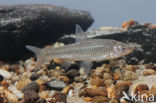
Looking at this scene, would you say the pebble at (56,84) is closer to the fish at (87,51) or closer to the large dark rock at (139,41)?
the fish at (87,51)

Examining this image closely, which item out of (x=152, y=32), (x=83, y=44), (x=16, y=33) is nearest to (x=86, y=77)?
(x=83, y=44)

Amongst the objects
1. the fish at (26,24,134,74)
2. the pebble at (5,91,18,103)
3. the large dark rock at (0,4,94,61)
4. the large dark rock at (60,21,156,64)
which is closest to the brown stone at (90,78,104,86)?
the fish at (26,24,134,74)

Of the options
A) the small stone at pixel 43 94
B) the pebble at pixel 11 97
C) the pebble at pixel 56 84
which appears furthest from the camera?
the pebble at pixel 56 84

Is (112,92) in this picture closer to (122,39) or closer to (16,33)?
(122,39)

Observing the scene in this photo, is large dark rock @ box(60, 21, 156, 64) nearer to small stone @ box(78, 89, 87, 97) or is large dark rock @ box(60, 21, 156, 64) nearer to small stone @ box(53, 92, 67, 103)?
small stone @ box(78, 89, 87, 97)

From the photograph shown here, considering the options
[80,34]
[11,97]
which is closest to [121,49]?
[80,34]

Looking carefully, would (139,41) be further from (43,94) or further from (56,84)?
(43,94)

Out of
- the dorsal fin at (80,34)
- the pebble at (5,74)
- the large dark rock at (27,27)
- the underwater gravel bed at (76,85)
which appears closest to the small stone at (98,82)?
the underwater gravel bed at (76,85)

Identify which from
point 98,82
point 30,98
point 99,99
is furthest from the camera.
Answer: point 98,82
